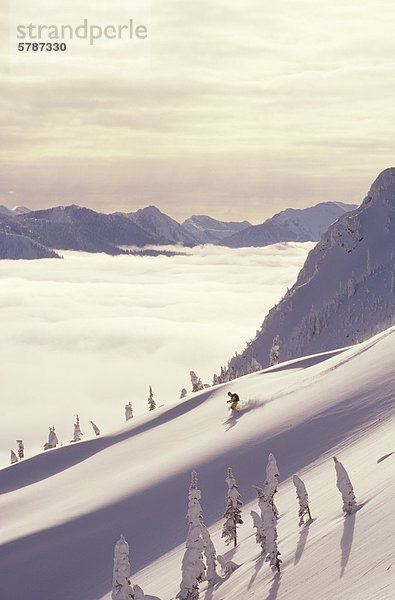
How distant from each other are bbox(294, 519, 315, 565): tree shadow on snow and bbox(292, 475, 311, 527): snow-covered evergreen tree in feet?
1.52

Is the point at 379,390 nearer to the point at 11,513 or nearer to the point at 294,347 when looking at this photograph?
the point at 11,513

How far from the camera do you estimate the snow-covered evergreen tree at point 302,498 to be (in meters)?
26.2

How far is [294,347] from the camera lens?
196 metres

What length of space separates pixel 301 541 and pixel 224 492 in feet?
58.6

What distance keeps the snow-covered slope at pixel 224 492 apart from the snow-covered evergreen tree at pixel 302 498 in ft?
2.21

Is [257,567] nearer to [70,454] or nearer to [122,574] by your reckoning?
[122,574]

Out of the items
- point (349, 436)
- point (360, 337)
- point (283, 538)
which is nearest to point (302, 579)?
point (283, 538)

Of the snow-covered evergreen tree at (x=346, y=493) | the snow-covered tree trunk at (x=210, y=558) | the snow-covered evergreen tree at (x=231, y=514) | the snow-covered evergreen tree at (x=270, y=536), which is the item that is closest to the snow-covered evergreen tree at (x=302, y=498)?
the snow-covered evergreen tree at (x=270, y=536)

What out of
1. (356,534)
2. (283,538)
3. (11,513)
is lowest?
(11,513)

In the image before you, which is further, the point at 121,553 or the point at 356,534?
the point at 121,553

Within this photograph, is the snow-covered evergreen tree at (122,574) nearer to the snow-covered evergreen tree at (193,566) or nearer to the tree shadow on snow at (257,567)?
the snow-covered evergreen tree at (193,566)

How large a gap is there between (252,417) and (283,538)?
2631cm

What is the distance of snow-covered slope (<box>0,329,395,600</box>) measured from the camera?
2173cm

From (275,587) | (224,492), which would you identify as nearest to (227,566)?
(275,587)
